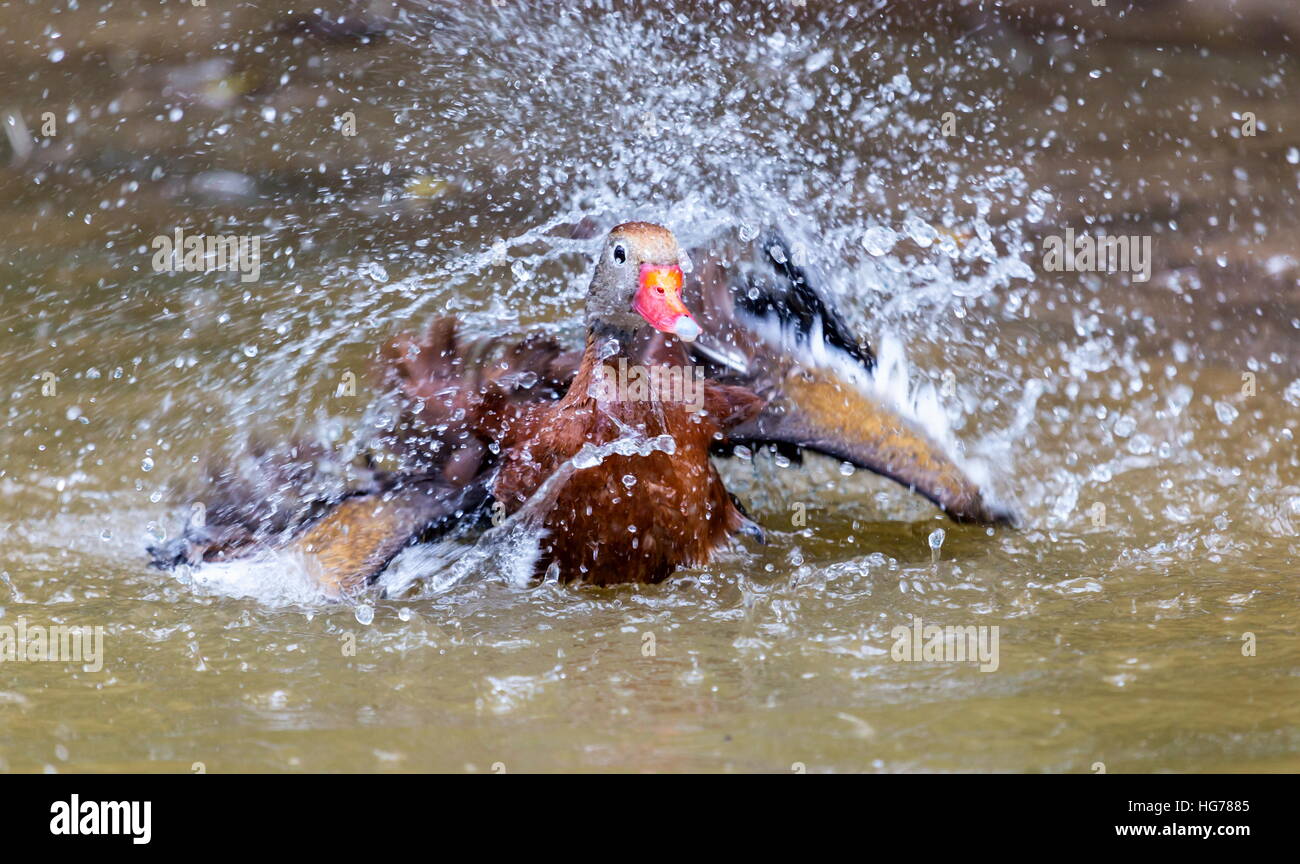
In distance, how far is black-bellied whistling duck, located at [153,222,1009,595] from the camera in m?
3.47

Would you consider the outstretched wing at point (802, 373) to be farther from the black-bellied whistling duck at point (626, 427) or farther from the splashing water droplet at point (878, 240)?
the splashing water droplet at point (878, 240)

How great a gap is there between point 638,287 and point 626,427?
0.38 metres

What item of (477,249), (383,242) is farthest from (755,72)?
(383,242)

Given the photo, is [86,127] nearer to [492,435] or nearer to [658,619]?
[492,435]

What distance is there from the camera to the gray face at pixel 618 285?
11.6 ft

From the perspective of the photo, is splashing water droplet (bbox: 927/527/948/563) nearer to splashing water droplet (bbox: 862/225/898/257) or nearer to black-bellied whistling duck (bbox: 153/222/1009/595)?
black-bellied whistling duck (bbox: 153/222/1009/595)

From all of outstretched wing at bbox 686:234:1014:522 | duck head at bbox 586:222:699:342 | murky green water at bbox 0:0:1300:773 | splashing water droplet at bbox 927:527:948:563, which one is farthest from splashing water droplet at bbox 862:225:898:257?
duck head at bbox 586:222:699:342

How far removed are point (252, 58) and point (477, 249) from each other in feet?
5.49

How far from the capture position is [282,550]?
11.8 feet

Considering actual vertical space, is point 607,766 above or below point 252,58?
below

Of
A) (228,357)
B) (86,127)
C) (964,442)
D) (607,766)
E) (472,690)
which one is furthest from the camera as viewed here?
(86,127)

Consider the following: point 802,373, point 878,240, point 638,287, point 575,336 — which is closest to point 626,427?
point 638,287

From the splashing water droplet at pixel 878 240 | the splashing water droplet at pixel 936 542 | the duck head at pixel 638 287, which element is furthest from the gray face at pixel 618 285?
the splashing water droplet at pixel 878 240

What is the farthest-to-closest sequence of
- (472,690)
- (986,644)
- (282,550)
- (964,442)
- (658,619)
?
(964,442) → (282,550) → (658,619) → (986,644) → (472,690)
